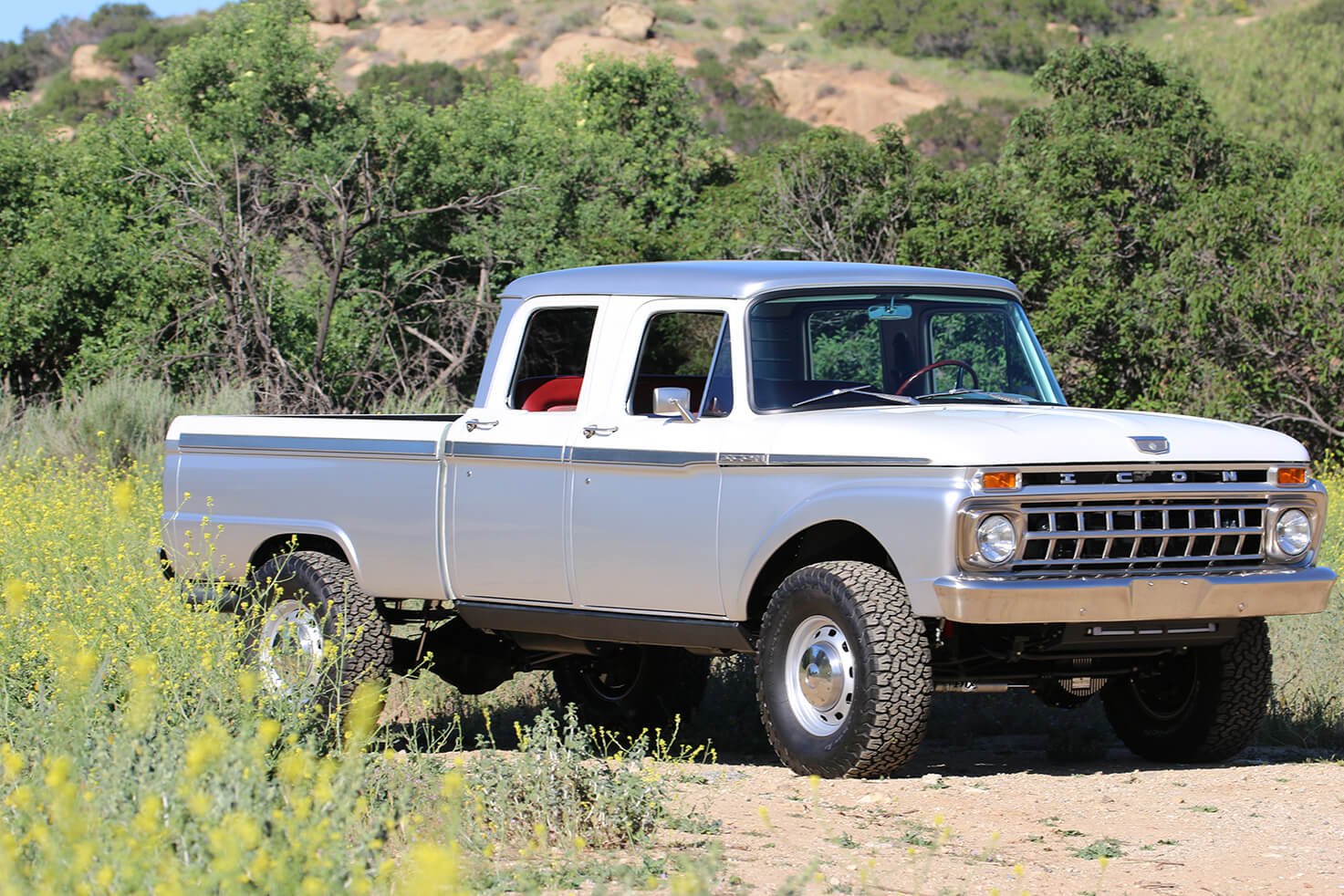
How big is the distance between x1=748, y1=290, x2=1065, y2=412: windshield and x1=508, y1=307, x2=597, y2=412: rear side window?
3.59 ft

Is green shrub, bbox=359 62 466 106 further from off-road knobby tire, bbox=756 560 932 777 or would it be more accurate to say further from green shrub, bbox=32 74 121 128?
off-road knobby tire, bbox=756 560 932 777

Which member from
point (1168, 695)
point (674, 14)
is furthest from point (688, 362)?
point (674, 14)

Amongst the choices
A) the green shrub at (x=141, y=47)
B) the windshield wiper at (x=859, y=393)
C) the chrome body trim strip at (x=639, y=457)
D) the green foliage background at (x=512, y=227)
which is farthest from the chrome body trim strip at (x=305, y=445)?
the green shrub at (x=141, y=47)

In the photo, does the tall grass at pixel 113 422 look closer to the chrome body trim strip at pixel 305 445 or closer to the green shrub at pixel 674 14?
the chrome body trim strip at pixel 305 445

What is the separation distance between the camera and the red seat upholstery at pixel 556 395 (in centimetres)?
809

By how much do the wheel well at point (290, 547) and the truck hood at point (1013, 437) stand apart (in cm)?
274

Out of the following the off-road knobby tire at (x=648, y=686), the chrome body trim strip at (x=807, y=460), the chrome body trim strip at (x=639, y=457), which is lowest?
the off-road knobby tire at (x=648, y=686)

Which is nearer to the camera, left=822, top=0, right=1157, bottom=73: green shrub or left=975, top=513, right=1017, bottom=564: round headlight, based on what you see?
left=975, top=513, right=1017, bottom=564: round headlight

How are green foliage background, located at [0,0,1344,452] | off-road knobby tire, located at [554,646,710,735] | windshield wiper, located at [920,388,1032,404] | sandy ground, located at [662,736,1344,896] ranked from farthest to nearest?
green foliage background, located at [0,0,1344,452]
off-road knobby tire, located at [554,646,710,735]
windshield wiper, located at [920,388,1032,404]
sandy ground, located at [662,736,1344,896]

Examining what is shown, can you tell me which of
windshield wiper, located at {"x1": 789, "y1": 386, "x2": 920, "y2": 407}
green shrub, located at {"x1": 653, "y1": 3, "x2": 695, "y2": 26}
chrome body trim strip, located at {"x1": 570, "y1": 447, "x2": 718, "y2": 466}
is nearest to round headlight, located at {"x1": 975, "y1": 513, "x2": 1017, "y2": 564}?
windshield wiper, located at {"x1": 789, "y1": 386, "x2": 920, "y2": 407}

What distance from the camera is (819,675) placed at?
6848 mm

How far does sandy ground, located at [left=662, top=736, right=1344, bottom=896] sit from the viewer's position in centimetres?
517

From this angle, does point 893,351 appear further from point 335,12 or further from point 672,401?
point 335,12

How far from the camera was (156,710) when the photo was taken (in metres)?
5.37
